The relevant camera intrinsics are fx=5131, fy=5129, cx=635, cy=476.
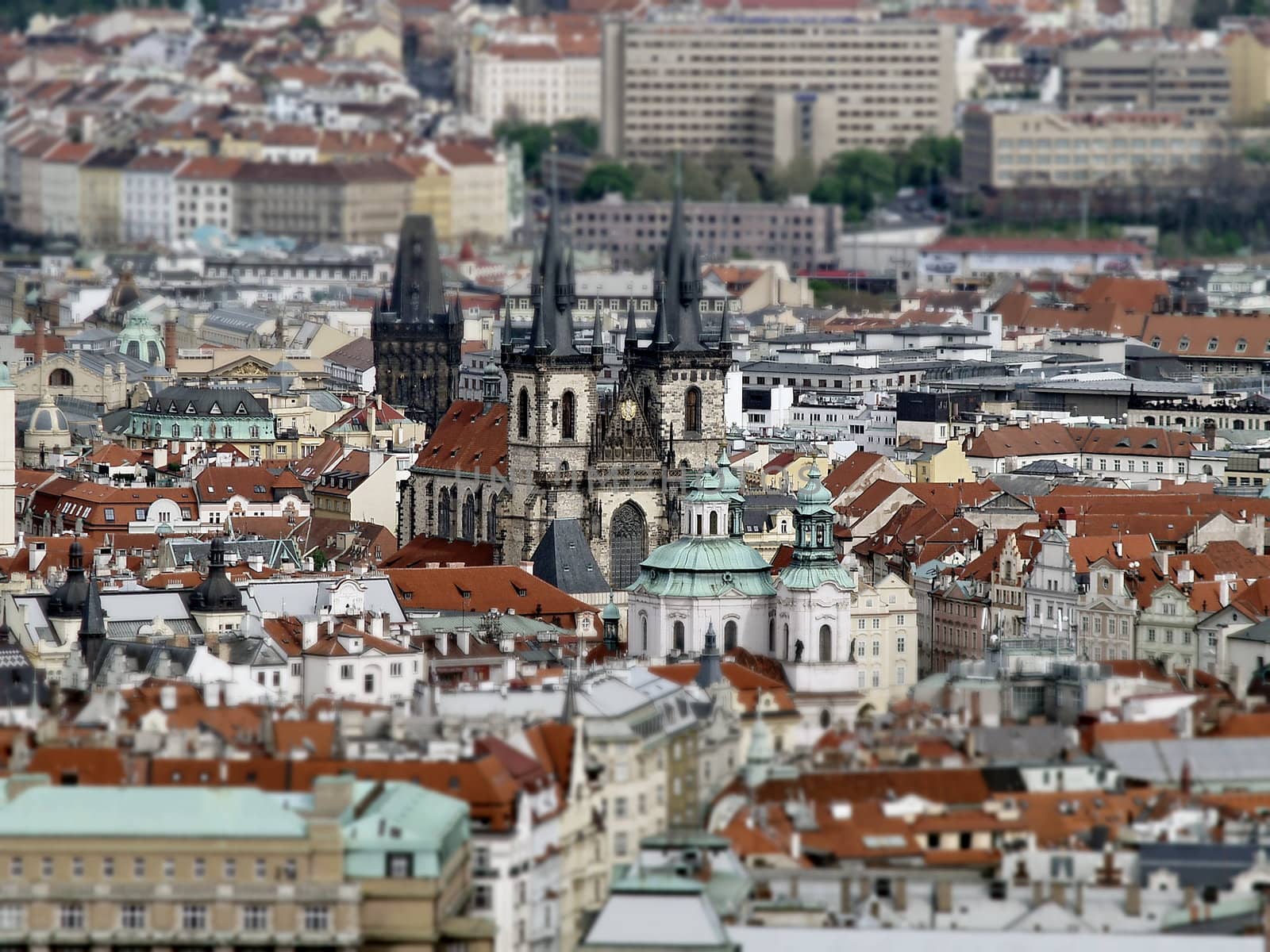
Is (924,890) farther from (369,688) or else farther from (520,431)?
(520,431)

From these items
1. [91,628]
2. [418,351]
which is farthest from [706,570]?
[418,351]

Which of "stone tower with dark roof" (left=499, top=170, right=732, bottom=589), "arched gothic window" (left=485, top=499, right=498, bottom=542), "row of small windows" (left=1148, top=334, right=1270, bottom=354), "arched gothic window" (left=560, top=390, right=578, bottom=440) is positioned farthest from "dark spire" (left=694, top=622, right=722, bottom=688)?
"row of small windows" (left=1148, top=334, right=1270, bottom=354)

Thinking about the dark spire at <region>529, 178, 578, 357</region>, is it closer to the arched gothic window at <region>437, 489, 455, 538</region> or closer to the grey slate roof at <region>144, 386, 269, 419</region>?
the arched gothic window at <region>437, 489, 455, 538</region>

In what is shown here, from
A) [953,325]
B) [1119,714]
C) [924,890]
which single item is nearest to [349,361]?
[953,325]

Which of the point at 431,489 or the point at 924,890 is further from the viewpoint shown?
the point at 431,489

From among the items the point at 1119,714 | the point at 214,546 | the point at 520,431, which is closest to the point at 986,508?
the point at 520,431

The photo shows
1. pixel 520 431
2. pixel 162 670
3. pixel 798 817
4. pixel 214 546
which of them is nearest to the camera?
pixel 798 817

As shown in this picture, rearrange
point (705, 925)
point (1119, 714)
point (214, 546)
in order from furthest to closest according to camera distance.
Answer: point (214, 546) → point (1119, 714) → point (705, 925)

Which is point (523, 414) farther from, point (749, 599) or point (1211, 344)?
point (1211, 344)
